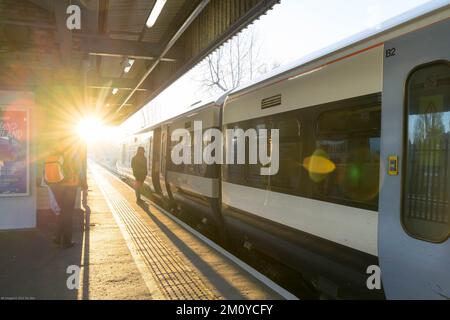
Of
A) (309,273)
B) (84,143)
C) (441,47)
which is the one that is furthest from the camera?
(84,143)

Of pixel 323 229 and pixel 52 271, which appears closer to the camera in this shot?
pixel 323 229

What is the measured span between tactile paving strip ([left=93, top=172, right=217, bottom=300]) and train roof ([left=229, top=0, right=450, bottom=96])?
281 centimetres

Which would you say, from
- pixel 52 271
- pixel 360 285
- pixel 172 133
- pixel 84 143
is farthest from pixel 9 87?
pixel 360 285

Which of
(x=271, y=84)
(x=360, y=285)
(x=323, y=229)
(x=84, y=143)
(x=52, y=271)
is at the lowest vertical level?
(x=52, y=271)

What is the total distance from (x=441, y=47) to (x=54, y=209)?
7.30 m

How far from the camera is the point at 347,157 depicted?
3.98 meters

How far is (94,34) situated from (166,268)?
716 centimetres

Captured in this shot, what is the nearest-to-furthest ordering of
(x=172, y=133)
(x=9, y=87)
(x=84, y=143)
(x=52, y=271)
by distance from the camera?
(x=52, y=271) → (x=9, y=87) → (x=84, y=143) → (x=172, y=133)

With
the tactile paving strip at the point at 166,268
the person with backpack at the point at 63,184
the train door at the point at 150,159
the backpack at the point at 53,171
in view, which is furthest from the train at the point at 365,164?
the train door at the point at 150,159

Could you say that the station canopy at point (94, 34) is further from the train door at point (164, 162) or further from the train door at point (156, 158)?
the train door at point (156, 158)

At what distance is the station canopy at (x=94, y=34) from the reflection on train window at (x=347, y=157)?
108 inches

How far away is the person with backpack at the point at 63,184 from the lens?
6.63m

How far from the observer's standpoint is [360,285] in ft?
12.2

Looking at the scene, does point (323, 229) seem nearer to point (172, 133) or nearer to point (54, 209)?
point (54, 209)
